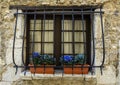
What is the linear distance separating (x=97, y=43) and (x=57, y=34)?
23.1 inches

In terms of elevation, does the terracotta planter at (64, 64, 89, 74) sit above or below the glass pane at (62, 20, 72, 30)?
below

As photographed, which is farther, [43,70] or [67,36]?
[67,36]

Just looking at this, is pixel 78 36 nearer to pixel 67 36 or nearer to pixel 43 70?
pixel 67 36

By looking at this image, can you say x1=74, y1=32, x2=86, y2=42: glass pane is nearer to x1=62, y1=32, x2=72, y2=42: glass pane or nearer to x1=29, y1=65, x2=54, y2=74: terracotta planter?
x1=62, y1=32, x2=72, y2=42: glass pane

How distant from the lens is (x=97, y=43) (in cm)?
383

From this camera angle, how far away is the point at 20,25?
389cm

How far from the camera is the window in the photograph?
4.02 metres

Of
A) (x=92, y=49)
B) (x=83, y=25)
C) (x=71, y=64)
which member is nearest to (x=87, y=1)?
(x=83, y=25)

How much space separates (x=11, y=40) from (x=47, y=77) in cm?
72

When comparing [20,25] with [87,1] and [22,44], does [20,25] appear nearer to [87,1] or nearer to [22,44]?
[22,44]

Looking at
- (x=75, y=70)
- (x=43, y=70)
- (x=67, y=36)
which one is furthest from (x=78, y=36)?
(x=43, y=70)

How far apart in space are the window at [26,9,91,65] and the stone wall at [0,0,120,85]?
0.21 meters

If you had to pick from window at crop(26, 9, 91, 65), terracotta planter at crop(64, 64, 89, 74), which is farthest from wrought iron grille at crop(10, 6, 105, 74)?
terracotta planter at crop(64, 64, 89, 74)

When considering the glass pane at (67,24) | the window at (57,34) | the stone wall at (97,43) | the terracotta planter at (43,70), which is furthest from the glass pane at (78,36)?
the terracotta planter at (43,70)
